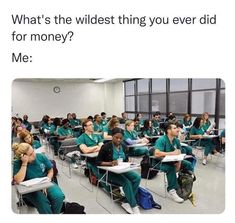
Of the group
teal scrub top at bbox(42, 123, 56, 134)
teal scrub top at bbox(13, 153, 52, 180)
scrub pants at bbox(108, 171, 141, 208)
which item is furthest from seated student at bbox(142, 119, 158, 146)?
teal scrub top at bbox(13, 153, 52, 180)

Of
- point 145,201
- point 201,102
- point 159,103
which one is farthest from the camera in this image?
point 159,103

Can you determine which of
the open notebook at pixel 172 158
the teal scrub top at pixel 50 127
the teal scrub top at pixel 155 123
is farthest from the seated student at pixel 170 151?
the teal scrub top at pixel 50 127

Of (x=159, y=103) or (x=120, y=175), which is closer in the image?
(x=120, y=175)

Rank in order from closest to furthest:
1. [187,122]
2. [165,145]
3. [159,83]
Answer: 1. [159,83]
2. [165,145]
3. [187,122]

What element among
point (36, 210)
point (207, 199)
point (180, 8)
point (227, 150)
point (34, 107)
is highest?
point (180, 8)

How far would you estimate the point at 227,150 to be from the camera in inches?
43.6

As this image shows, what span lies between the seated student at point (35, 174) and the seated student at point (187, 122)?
7.23ft

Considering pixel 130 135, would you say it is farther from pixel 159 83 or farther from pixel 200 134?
pixel 159 83

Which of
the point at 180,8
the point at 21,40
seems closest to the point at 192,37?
the point at 180,8

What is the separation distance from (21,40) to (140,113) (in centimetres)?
218

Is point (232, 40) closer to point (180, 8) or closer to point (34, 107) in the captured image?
point (180, 8)

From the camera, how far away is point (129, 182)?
177 centimetres

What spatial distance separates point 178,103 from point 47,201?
8.28 ft

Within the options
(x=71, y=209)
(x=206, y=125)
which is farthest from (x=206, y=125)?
(x=71, y=209)
